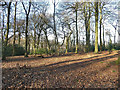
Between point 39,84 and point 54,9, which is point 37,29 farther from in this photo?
point 39,84

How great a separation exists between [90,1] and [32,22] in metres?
12.9

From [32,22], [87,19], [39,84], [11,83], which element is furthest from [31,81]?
[32,22]

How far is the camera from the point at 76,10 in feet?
55.9

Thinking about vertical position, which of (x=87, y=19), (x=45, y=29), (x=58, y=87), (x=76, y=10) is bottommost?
(x=58, y=87)

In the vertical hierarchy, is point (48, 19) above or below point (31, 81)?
above

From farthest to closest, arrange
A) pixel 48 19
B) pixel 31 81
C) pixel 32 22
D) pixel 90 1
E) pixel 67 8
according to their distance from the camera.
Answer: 1. pixel 32 22
2. pixel 48 19
3. pixel 67 8
4. pixel 90 1
5. pixel 31 81

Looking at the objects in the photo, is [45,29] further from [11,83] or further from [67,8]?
[11,83]

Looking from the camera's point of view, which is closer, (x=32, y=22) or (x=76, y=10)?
(x=76, y=10)

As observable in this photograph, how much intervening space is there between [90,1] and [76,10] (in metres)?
3.25

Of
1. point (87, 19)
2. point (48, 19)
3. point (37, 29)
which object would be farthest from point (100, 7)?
point (37, 29)

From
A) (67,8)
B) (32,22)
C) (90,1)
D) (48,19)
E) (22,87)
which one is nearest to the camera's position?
(22,87)

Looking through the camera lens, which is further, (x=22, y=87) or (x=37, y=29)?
(x=37, y=29)

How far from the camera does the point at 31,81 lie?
14.9 ft

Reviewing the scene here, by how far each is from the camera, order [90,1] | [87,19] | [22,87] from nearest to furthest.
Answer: [22,87]
[90,1]
[87,19]
